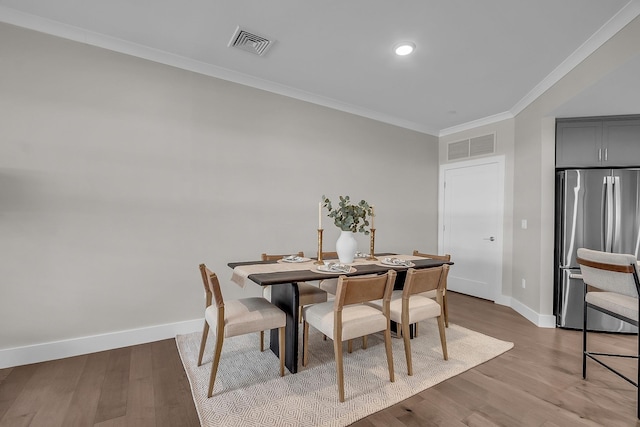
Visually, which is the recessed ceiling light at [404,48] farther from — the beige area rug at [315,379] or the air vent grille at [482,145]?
the beige area rug at [315,379]

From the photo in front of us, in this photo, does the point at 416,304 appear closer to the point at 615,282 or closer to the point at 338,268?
the point at 338,268

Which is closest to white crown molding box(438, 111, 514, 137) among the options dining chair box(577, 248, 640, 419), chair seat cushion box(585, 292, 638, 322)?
dining chair box(577, 248, 640, 419)

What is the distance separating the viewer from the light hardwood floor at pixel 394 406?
1.82 metres

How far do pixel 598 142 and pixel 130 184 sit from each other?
5.04m

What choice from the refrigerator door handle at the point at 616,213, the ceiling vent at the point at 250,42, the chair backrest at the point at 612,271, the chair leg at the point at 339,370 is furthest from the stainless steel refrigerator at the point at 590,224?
the ceiling vent at the point at 250,42

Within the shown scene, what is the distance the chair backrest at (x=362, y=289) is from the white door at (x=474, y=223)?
10.0 feet

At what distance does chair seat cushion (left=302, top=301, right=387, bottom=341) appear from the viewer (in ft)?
6.91

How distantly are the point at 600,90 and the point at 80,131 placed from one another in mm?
4716

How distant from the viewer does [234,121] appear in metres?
3.32

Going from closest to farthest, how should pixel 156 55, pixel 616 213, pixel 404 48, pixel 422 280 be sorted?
1. pixel 422 280
2. pixel 404 48
3. pixel 156 55
4. pixel 616 213

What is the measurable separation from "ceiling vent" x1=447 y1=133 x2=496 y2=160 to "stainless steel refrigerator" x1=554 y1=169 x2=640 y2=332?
1199 millimetres

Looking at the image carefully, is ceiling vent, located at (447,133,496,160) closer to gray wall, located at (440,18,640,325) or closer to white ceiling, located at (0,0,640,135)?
gray wall, located at (440,18,640,325)

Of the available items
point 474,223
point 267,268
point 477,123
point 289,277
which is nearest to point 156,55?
point 267,268

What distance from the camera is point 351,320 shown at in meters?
2.13
